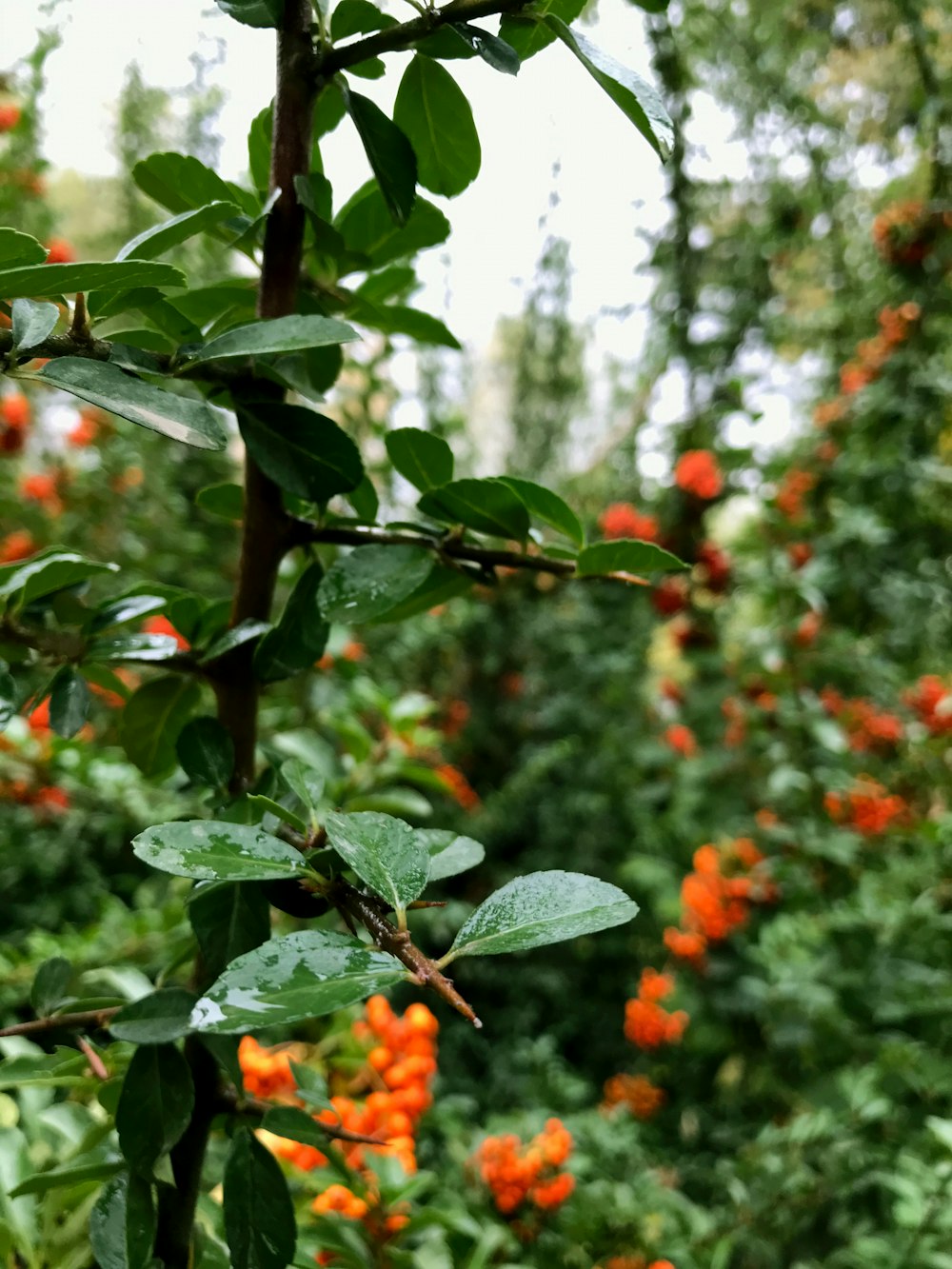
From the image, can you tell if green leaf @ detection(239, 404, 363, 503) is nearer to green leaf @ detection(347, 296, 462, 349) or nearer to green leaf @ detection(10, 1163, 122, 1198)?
green leaf @ detection(347, 296, 462, 349)

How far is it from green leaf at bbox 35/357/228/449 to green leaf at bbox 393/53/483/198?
0.36 feet

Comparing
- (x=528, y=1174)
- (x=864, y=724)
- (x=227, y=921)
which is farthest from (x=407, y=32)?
(x=864, y=724)

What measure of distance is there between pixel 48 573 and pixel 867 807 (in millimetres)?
1039

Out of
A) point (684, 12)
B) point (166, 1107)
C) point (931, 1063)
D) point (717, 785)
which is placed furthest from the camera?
point (717, 785)

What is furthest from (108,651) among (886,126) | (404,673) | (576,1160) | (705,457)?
(886,126)

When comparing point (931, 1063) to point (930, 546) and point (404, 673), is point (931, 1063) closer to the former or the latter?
point (930, 546)

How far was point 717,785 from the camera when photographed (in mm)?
1352

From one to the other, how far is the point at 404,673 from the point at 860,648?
28.0 inches

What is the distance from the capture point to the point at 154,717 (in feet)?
0.94

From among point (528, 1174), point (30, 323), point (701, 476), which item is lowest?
point (528, 1174)

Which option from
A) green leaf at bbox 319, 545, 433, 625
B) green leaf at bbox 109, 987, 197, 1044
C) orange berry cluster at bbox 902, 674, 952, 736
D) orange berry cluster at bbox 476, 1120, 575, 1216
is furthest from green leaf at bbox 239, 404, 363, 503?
orange berry cluster at bbox 902, 674, 952, 736

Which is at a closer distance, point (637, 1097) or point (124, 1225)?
point (124, 1225)

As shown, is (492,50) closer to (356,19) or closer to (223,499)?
(356,19)

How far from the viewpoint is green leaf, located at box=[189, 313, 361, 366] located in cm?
18
